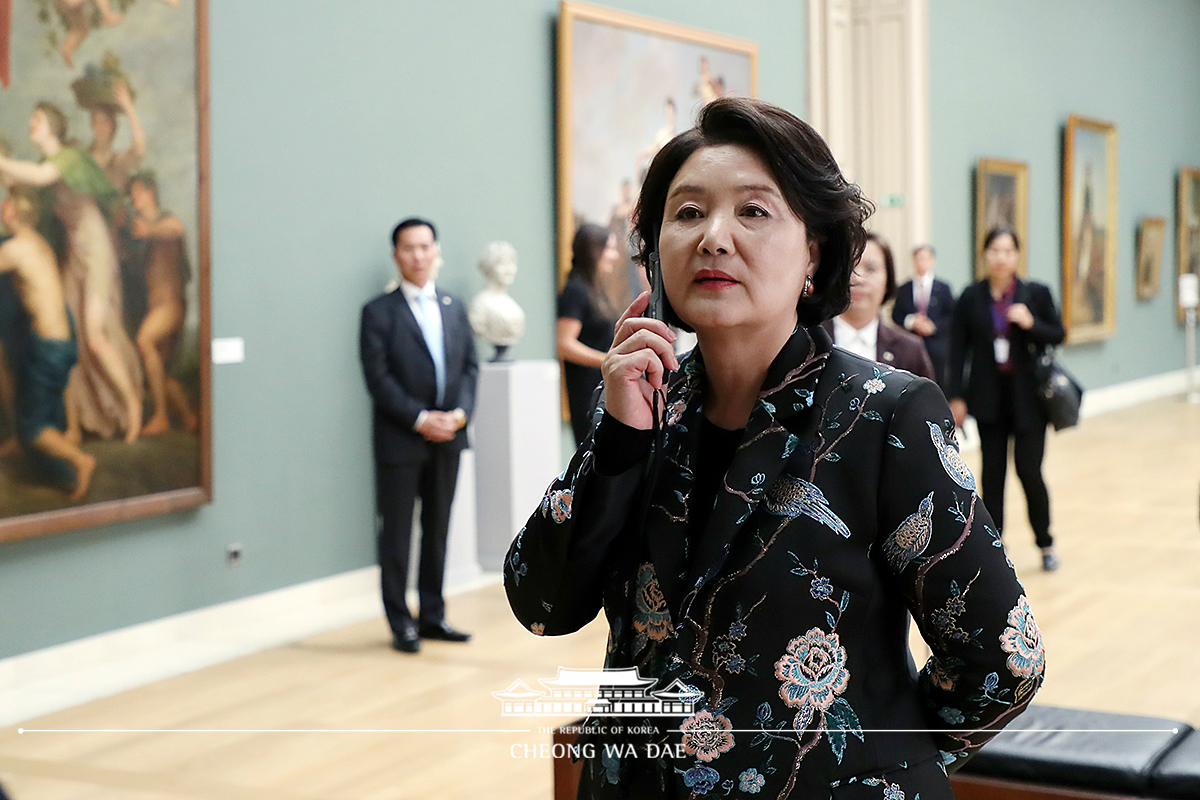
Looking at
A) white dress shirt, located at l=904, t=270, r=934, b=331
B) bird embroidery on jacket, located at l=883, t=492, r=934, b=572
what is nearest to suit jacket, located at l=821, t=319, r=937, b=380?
bird embroidery on jacket, located at l=883, t=492, r=934, b=572

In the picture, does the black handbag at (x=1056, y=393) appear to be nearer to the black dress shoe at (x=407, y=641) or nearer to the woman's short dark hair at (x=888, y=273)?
the woman's short dark hair at (x=888, y=273)

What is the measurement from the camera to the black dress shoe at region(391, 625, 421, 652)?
343 inches

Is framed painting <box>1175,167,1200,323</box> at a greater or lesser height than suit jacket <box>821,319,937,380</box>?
greater

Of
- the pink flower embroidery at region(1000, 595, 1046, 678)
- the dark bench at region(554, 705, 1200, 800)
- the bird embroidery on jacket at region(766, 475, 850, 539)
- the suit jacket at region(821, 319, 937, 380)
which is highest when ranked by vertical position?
the suit jacket at region(821, 319, 937, 380)

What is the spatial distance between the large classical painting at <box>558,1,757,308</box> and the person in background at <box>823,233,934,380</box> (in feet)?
14.7

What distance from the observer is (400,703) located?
7477 millimetres

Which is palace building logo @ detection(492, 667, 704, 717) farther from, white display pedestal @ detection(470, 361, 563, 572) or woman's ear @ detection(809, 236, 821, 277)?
white display pedestal @ detection(470, 361, 563, 572)

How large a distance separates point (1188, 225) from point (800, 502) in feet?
101

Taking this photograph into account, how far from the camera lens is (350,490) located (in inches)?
410

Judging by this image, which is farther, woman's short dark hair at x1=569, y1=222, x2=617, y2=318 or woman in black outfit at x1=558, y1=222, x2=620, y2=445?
woman's short dark hair at x1=569, y1=222, x2=617, y2=318

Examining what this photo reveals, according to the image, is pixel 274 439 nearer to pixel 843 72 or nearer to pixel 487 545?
pixel 487 545

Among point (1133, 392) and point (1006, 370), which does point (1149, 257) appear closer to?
point (1133, 392)

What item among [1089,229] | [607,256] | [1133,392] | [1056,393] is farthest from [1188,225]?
[607,256]

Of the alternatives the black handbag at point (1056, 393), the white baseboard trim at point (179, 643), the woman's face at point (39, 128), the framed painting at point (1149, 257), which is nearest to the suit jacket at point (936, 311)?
the black handbag at point (1056, 393)
